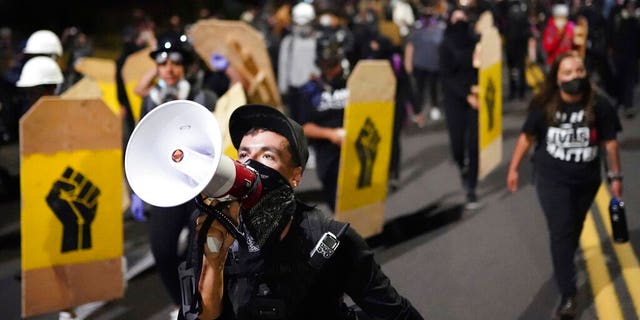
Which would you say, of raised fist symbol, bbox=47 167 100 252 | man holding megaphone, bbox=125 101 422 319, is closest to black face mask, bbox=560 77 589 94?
raised fist symbol, bbox=47 167 100 252

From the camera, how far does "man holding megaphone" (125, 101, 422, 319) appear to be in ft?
8.89

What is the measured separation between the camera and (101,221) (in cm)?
636

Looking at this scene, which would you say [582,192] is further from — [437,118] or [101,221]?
[437,118]

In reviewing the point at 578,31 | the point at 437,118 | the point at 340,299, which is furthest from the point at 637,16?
the point at 340,299

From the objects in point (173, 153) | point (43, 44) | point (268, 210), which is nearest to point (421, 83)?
point (43, 44)

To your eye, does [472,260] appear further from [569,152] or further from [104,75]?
[104,75]

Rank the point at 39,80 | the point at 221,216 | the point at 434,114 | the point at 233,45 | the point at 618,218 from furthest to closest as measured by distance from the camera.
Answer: the point at 434,114 → the point at 233,45 → the point at 39,80 → the point at 618,218 → the point at 221,216

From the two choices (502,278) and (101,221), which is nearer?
(101,221)

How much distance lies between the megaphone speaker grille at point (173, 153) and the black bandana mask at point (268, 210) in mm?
302

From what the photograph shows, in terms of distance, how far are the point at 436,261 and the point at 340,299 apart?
4435 millimetres

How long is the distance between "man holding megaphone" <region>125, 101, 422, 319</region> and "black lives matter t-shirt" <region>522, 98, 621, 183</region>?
3217 mm

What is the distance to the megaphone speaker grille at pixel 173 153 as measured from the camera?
2.61m

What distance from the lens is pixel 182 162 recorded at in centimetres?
264

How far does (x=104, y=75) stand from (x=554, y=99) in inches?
237
